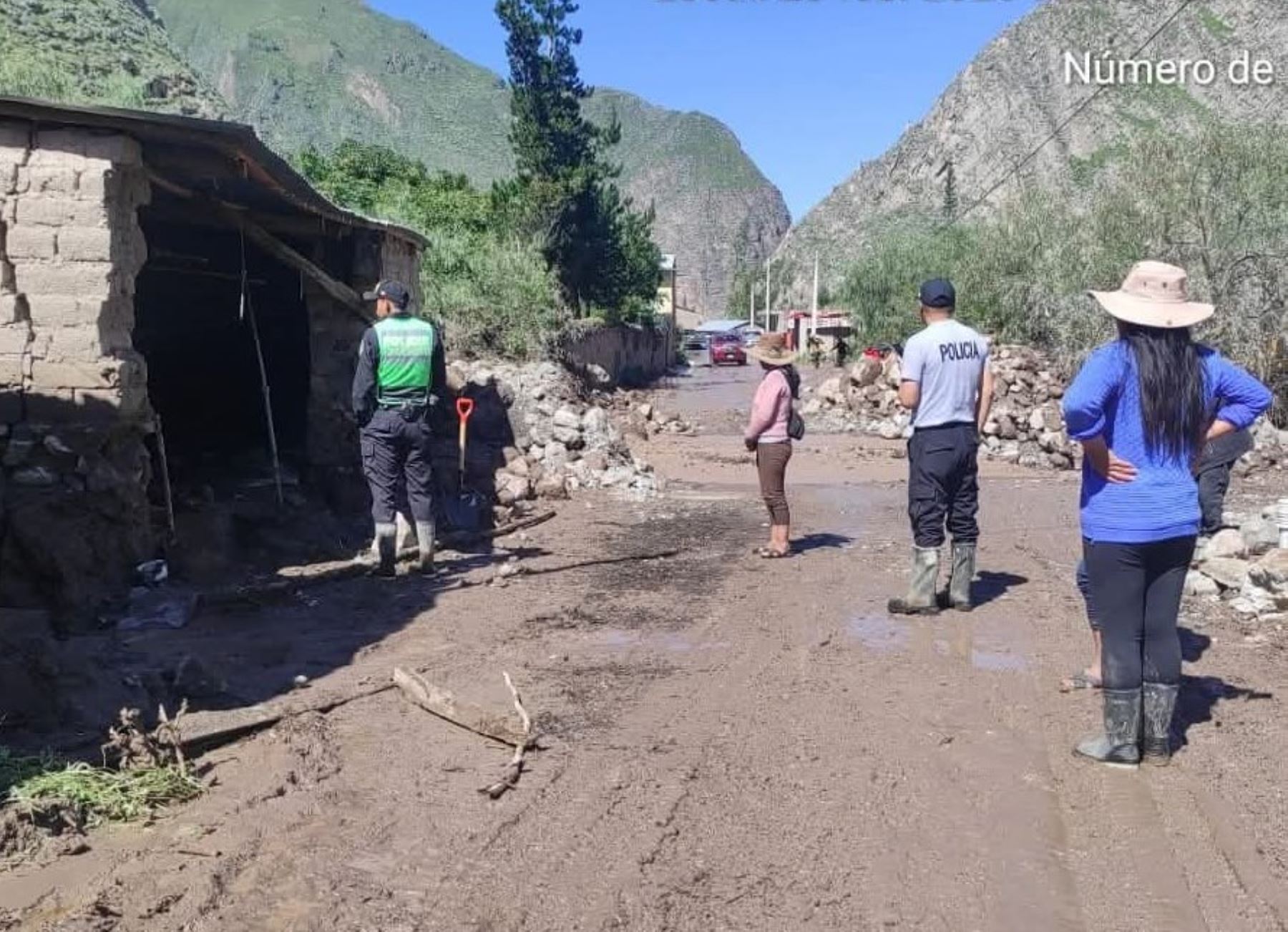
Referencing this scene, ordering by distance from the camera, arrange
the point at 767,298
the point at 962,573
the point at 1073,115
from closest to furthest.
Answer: the point at 962,573 < the point at 1073,115 < the point at 767,298

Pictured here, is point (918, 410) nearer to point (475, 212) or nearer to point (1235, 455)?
point (1235, 455)

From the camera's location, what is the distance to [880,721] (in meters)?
4.55

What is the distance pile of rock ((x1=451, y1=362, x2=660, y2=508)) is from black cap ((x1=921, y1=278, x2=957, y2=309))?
5.22 m

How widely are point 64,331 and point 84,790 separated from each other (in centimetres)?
399

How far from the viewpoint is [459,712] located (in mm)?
4496

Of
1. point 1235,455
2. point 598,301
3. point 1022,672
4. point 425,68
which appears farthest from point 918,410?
point 425,68

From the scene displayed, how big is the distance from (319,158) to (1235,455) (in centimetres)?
2396

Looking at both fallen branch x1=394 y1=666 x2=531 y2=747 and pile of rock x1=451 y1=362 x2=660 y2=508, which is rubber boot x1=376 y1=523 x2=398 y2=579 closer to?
fallen branch x1=394 y1=666 x2=531 y2=747

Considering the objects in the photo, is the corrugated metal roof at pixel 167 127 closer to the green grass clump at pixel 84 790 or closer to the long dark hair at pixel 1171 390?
the green grass clump at pixel 84 790

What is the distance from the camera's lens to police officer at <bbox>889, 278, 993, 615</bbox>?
6.17 meters

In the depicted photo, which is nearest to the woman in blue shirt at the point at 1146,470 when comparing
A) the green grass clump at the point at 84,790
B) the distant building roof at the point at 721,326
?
the green grass clump at the point at 84,790

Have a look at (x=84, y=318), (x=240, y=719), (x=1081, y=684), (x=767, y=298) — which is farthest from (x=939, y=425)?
(x=767, y=298)

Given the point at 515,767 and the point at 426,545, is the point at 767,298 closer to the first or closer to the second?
the point at 426,545

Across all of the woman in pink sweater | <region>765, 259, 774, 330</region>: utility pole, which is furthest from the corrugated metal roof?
<region>765, 259, 774, 330</region>: utility pole
